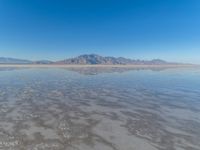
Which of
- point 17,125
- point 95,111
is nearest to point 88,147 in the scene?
point 17,125

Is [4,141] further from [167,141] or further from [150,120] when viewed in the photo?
[150,120]

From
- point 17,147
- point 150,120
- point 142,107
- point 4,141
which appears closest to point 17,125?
point 4,141

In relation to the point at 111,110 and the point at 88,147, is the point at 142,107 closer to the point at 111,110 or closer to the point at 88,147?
the point at 111,110

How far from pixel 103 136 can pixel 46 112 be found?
464cm

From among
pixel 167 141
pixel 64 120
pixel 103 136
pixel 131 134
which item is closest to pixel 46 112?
pixel 64 120

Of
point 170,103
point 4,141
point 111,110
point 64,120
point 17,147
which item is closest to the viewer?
point 17,147

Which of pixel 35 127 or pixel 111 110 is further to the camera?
pixel 111 110

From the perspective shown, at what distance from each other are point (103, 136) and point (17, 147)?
3178mm

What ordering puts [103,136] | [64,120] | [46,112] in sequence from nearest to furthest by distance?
[103,136] < [64,120] < [46,112]

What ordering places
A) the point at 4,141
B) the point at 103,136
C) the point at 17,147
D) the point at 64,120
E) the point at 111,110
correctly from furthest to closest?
the point at 111,110, the point at 64,120, the point at 103,136, the point at 4,141, the point at 17,147

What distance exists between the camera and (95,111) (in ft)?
37.8

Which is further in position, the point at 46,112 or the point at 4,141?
the point at 46,112

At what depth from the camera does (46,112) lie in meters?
11.0

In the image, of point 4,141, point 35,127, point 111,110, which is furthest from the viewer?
point 111,110
